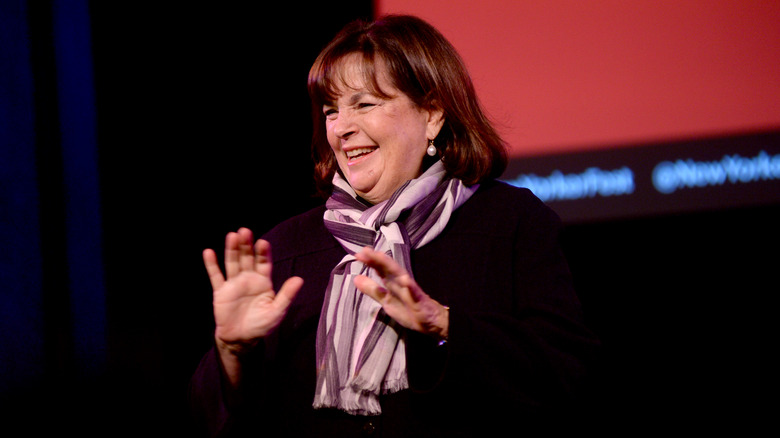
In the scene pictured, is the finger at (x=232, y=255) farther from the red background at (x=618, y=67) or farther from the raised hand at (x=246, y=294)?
the red background at (x=618, y=67)

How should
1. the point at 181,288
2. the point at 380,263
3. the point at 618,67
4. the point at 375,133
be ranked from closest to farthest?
the point at 380,263, the point at 375,133, the point at 618,67, the point at 181,288

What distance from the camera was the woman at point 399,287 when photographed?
125 centimetres

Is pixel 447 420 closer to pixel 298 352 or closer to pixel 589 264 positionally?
pixel 298 352

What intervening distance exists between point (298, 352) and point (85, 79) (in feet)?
5.00

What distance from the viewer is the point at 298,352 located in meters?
1.47

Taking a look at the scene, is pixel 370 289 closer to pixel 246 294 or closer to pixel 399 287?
pixel 399 287

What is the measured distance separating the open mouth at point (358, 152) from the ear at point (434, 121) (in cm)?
14

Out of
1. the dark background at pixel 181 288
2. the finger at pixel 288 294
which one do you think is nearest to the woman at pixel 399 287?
the finger at pixel 288 294

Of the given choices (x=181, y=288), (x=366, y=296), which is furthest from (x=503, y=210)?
(x=181, y=288)

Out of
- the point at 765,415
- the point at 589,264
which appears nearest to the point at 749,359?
the point at 765,415

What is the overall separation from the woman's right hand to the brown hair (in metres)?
0.46

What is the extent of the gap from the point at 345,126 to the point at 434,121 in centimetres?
22

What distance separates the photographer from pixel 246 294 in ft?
4.38

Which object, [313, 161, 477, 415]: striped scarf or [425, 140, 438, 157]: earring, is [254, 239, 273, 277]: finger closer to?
[313, 161, 477, 415]: striped scarf
